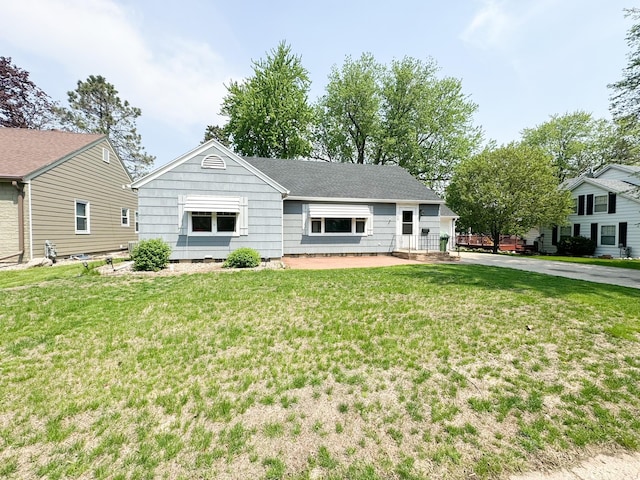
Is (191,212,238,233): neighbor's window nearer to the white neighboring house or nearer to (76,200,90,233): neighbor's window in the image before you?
(76,200,90,233): neighbor's window

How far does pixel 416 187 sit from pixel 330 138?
1677 centimetres

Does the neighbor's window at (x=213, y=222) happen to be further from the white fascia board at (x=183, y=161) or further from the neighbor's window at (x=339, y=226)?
the neighbor's window at (x=339, y=226)

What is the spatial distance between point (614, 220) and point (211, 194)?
91.1 feet

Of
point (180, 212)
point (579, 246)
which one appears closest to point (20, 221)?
point (180, 212)

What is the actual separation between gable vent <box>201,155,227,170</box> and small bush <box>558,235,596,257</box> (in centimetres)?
2587

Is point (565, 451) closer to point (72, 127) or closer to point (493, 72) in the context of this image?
point (493, 72)

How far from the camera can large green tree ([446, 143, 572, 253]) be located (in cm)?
2038

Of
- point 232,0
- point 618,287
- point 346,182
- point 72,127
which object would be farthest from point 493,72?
point 72,127

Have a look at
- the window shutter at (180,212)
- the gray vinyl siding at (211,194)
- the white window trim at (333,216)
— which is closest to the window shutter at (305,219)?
A: the white window trim at (333,216)

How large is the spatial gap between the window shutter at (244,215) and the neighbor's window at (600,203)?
26.6 m

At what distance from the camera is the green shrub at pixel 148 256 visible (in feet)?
31.4

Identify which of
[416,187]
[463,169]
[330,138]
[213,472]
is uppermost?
[330,138]

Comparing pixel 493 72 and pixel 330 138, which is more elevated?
pixel 330 138

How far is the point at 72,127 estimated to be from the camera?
29547mm
